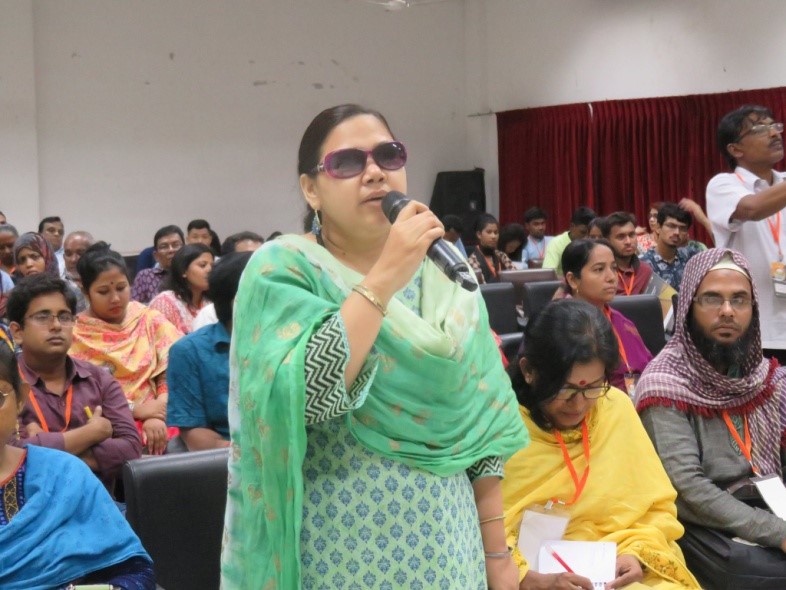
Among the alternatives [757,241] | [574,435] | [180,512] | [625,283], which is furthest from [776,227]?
[180,512]

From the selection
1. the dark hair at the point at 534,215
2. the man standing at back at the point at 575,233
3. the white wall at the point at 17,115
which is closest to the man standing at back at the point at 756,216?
the man standing at back at the point at 575,233

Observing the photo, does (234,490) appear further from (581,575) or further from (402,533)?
(581,575)

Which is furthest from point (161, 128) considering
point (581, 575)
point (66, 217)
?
point (581, 575)

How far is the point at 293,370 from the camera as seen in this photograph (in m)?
1.27

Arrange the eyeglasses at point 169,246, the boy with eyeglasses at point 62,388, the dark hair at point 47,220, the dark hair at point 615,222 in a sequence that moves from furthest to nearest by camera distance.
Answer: the dark hair at point 47,220 → the eyeglasses at point 169,246 → the dark hair at point 615,222 → the boy with eyeglasses at point 62,388

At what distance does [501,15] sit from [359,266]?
10.2 m

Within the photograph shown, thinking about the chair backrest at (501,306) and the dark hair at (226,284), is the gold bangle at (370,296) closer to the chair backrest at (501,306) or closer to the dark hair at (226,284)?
the dark hair at (226,284)

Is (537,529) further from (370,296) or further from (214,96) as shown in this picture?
(214,96)

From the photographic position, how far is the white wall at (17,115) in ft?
28.2

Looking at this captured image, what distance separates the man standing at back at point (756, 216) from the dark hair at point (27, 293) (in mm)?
2066

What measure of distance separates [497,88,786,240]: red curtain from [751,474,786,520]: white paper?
6.97 meters

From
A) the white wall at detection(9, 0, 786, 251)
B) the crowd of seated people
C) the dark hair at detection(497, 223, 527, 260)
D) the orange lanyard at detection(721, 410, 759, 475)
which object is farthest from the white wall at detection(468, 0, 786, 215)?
the orange lanyard at detection(721, 410, 759, 475)

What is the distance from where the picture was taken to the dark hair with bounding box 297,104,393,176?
4.91ft

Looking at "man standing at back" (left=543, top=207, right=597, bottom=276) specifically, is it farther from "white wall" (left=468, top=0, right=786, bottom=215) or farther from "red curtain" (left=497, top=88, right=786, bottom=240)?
"white wall" (left=468, top=0, right=786, bottom=215)
